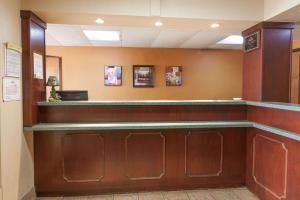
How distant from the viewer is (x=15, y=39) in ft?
8.21

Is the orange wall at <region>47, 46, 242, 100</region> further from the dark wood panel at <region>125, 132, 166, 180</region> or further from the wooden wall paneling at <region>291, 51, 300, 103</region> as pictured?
the dark wood panel at <region>125, 132, 166, 180</region>

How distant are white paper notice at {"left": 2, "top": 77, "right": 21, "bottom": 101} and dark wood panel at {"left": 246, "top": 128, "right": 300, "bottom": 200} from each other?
2.74 m

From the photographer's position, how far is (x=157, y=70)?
6.16 meters

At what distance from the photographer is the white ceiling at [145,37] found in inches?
166

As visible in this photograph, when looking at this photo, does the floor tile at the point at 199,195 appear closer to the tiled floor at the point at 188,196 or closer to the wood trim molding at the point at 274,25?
the tiled floor at the point at 188,196

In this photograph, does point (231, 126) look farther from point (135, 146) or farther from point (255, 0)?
point (255, 0)

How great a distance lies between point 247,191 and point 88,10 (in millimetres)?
2932

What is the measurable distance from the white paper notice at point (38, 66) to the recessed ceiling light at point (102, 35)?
5.57ft

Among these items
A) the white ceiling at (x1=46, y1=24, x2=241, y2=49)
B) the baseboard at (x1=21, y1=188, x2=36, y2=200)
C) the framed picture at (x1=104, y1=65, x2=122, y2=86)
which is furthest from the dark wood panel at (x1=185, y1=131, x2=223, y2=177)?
the framed picture at (x1=104, y1=65, x2=122, y2=86)

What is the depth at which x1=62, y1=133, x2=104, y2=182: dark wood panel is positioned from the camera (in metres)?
3.00

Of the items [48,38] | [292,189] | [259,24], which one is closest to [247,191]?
[292,189]

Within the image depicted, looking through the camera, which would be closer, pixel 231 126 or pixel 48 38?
pixel 231 126

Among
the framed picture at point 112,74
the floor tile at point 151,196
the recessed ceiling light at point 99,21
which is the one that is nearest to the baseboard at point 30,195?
the floor tile at point 151,196

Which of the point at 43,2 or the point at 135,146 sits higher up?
the point at 43,2
